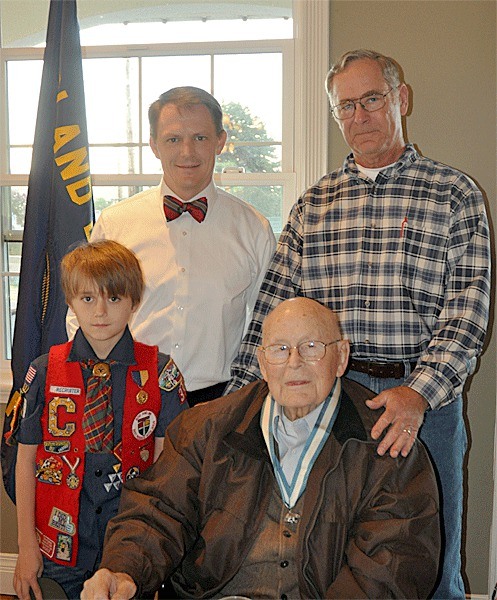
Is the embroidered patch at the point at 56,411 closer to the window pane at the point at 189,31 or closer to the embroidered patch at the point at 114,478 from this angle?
the embroidered patch at the point at 114,478

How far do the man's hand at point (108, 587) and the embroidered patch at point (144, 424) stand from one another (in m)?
0.51

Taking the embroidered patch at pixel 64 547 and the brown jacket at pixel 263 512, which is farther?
the embroidered patch at pixel 64 547

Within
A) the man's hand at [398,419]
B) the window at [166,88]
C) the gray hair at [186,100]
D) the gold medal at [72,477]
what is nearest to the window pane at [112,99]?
the window at [166,88]

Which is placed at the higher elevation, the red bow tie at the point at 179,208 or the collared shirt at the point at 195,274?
the red bow tie at the point at 179,208

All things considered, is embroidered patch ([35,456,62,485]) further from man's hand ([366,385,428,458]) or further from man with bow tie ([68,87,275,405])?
man's hand ([366,385,428,458])

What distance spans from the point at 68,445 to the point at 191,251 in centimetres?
80

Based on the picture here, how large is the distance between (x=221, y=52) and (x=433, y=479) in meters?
2.33

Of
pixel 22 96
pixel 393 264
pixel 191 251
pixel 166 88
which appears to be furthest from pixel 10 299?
pixel 393 264

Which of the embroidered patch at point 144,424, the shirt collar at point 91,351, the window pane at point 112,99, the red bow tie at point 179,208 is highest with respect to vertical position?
the window pane at point 112,99

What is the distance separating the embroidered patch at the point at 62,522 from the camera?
2123mm

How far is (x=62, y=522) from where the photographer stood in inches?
84.1

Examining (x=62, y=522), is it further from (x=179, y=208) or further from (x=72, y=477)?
(x=179, y=208)

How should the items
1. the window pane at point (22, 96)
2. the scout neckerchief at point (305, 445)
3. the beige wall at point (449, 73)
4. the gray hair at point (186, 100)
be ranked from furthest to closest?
Answer: 1. the window pane at point (22, 96)
2. the beige wall at point (449, 73)
3. the gray hair at point (186, 100)
4. the scout neckerchief at point (305, 445)

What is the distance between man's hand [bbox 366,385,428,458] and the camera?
5.90 ft
